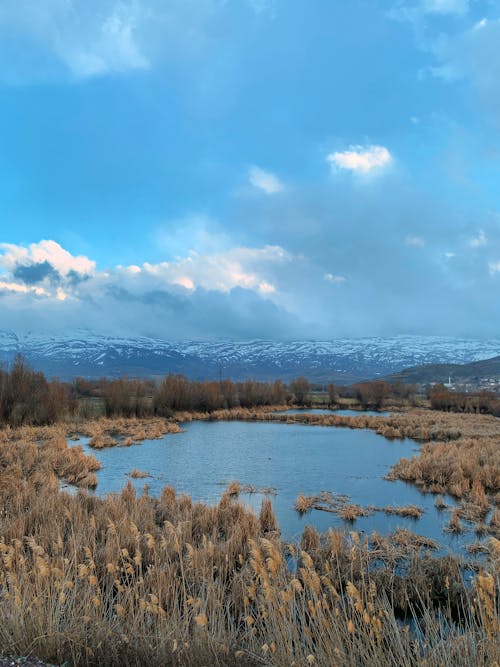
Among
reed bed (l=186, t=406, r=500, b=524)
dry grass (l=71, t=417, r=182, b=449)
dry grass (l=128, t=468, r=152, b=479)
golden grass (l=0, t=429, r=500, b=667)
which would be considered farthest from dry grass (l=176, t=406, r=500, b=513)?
dry grass (l=71, t=417, r=182, b=449)

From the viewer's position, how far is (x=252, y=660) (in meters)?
4.59

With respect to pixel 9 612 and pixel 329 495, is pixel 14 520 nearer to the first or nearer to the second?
pixel 9 612

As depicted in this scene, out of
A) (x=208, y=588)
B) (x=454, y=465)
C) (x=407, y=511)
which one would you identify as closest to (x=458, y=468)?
(x=454, y=465)

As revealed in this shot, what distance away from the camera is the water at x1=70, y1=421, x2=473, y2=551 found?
14359mm

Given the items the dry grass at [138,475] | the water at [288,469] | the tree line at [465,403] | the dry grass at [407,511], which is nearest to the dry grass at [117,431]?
the water at [288,469]

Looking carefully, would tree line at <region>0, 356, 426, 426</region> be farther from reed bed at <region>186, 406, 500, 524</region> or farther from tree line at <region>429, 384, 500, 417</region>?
reed bed at <region>186, 406, 500, 524</region>

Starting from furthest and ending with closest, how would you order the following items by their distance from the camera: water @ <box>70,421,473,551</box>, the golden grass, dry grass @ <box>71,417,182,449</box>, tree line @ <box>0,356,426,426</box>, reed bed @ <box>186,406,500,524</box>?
tree line @ <box>0,356,426,426</box> < dry grass @ <box>71,417,182,449</box> < reed bed @ <box>186,406,500,524</box> < water @ <box>70,421,473,551</box> < the golden grass

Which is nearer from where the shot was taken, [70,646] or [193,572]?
[70,646]

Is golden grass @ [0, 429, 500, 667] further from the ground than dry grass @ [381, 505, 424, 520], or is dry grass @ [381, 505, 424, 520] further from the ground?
golden grass @ [0, 429, 500, 667]

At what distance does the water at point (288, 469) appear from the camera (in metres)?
14.4

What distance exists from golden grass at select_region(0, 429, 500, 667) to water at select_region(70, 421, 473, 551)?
1787 millimetres

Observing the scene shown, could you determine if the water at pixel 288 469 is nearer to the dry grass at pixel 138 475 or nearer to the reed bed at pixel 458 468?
the dry grass at pixel 138 475

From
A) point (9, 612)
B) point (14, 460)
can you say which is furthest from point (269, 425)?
point (9, 612)

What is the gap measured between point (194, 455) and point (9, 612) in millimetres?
22007
